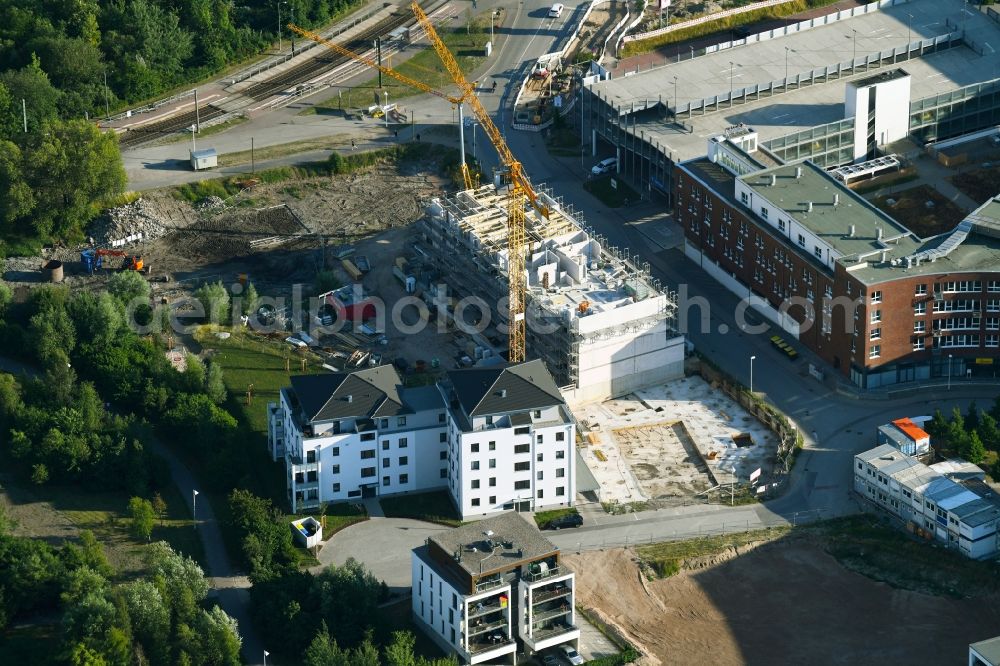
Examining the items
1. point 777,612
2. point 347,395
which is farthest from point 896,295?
point 347,395

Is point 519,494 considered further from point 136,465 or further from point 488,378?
point 136,465

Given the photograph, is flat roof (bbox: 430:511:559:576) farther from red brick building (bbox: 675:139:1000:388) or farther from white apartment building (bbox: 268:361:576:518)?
red brick building (bbox: 675:139:1000:388)

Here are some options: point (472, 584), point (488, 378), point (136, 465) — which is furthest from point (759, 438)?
point (136, 465)

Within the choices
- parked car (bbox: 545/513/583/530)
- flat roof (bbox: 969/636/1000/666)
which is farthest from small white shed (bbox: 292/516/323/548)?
flat roof (bbox: 969/636/1000/666)

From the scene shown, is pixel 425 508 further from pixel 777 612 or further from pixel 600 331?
pixel 777 612

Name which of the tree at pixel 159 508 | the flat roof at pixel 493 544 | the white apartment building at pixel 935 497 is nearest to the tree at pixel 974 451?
the white apartment building at pixel 935 497
